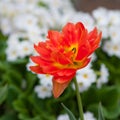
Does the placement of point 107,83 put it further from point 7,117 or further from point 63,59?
point 63,59

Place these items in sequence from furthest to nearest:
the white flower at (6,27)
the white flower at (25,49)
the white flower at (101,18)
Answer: the white flower at (6,27), the white flower at (101,18), the white flower at (25,49)

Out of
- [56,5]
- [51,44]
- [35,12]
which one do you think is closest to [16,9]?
[35,12]

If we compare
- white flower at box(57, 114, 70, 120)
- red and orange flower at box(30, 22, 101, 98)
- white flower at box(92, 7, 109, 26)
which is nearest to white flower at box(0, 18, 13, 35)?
white flower at box(92, 7, 109, 26)

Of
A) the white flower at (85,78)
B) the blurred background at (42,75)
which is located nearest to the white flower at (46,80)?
the blurred background at (42,75)

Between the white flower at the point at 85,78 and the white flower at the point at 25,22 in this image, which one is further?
the white flower at the point at 25,22

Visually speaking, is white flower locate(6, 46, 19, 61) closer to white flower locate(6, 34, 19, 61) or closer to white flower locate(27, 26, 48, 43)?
white flower locate(6, 34, 19, 61)

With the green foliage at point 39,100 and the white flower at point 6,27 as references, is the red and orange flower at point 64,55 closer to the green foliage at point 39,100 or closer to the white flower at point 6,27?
the green foliage at point 39,100
